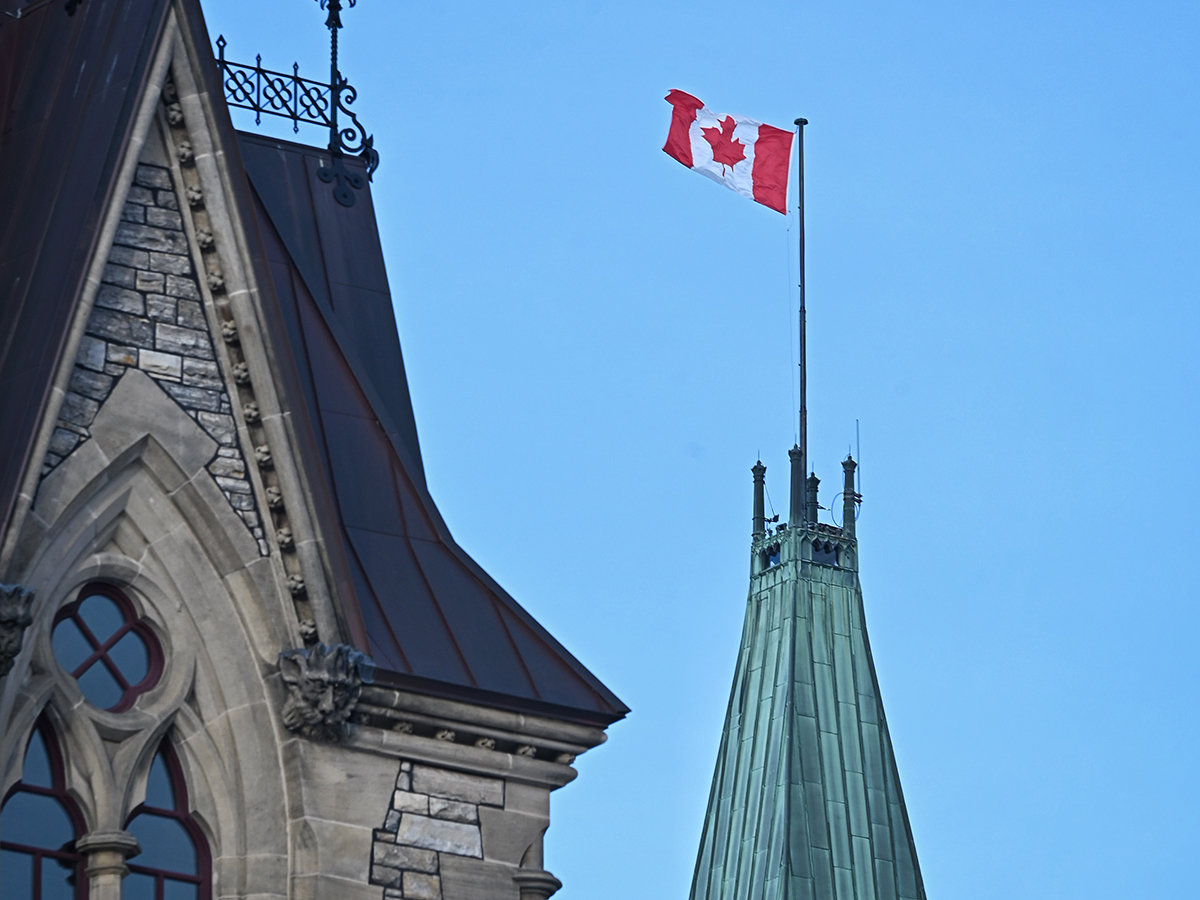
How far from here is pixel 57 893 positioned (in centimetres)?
1867

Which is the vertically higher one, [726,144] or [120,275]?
[726,144]

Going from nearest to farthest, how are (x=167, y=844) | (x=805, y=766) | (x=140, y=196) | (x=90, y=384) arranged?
1. (x=167, y=844)
2. (x=90, y=384)
3. (x=140, y=196)
4. (x=805, y=766)

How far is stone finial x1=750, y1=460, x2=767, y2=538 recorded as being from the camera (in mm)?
72000

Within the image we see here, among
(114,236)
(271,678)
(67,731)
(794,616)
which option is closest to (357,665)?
(271,678)

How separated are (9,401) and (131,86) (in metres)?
2.45

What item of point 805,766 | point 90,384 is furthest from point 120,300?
point 805,766

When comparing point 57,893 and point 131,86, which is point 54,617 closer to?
point 57,893

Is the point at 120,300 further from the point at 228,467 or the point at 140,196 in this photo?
the point at 228,467

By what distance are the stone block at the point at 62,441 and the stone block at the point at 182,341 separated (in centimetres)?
98

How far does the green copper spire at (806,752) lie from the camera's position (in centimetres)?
6675

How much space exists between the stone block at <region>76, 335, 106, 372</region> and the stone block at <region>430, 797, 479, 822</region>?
11.4 ft

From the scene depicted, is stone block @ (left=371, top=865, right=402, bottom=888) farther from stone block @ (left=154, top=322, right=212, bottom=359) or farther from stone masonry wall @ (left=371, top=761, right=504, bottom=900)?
stone block @ (left=154, top=322, right=212, bottom=359)

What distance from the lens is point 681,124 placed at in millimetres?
52781

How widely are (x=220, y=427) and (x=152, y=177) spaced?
5.89 ft
